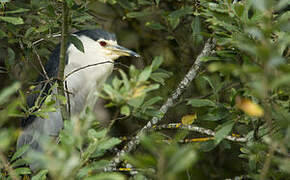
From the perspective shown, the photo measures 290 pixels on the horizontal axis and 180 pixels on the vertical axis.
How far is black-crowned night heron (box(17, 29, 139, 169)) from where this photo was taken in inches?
101

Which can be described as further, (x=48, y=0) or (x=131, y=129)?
(x=131, y=129)

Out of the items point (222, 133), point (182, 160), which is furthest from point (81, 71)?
point (182, 160)

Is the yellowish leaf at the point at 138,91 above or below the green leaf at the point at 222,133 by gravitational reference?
above

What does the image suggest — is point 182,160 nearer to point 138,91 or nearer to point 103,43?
point 138,91

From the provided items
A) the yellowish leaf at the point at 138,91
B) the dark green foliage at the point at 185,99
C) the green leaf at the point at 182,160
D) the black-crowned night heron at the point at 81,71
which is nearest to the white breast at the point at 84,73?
the black-crowned night heron at the point at 81,71

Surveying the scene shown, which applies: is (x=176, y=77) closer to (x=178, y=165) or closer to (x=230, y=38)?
(x=230, y=38)

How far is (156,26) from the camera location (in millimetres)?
2264

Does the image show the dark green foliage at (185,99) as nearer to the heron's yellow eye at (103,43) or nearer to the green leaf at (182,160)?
the green leaf at (182,160)

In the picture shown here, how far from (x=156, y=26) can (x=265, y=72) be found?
153 cm

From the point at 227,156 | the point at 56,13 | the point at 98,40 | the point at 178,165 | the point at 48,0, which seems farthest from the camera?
the point at 227,156

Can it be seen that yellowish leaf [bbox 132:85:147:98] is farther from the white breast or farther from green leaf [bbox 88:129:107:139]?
the white breast

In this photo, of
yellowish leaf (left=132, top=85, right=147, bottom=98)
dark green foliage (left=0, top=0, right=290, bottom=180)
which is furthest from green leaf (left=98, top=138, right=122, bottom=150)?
yellowish leaf (left=132, top=85, right=147, bottom=98)

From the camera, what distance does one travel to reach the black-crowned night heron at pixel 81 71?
2557 mm

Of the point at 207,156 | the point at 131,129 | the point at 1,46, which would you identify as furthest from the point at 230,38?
the point at 131,129
